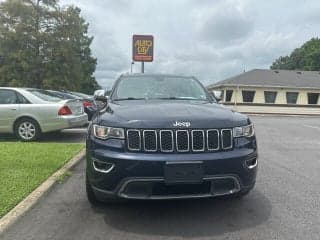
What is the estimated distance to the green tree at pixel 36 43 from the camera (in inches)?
1223

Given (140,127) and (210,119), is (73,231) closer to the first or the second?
(140,127)

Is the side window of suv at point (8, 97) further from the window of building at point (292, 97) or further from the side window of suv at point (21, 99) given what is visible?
the window of building at point (292, 97)

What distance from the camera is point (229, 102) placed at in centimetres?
3916

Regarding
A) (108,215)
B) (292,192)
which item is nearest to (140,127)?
(108,215)

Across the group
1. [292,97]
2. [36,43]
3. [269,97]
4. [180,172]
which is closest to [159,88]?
[180,172]

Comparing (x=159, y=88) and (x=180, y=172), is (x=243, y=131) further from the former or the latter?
(x=159, y=88)

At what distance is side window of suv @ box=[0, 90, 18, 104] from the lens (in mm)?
11328

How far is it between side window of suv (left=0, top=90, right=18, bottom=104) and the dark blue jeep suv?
710 centimetres

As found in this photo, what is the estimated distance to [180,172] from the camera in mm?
4438

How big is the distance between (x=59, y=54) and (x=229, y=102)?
1557 cm

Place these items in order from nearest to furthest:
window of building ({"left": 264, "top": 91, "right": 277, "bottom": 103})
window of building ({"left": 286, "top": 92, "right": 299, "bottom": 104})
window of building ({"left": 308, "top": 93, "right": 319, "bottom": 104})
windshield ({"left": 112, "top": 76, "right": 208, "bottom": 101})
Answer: windshield ({"left": 112, "top": 76, "right": 208, "bottom": 101})
window of building ({"left": 264, "top": 91, "right": 277, "bottom": 103})
window of building ({"left": 286, "top": 92, "right": 299, "bottom": 104})
window of building ({"left": 308, "top": 93, "right": 319, "bottom": 104})

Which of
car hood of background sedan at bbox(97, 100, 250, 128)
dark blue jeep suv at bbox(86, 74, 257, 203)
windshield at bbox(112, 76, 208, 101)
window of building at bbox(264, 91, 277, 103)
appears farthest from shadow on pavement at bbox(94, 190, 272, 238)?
window of building at bbox(264, 91, 277, 103)

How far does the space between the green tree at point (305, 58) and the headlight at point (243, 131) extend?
72603 millimetres

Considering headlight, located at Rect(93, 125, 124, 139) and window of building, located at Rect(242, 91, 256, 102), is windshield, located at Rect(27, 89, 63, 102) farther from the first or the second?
window of building, located at Rect(242, 91, 256, 102)
